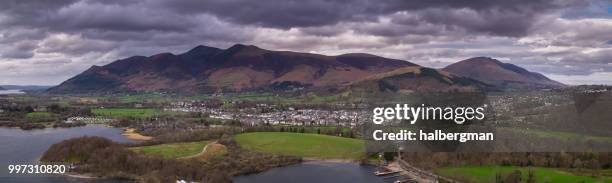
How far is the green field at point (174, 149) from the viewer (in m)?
54.6

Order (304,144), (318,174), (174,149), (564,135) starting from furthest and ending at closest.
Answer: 1. (304,144)
2. (174,149)
3. (318,174)
4. (564,135)

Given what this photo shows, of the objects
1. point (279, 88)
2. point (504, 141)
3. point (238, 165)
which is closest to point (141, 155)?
point (238, 165)

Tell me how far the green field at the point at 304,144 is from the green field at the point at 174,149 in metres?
6.02

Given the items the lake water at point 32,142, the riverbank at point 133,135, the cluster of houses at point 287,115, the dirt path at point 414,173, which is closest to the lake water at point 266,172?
the lake water at point 32,142

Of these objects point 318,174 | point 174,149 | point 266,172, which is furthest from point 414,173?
point 174,149

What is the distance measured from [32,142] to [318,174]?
38.7 meters

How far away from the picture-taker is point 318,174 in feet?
164

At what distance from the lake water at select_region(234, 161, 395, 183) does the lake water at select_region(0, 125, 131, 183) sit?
13356mm

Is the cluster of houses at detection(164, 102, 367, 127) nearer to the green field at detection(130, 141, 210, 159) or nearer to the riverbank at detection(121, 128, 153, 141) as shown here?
the riverbank at detection(121, 128, 153, 141)

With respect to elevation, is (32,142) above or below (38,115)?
below

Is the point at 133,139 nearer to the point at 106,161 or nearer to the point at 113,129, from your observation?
the point at 113,129

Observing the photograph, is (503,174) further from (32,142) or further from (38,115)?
(38,115)

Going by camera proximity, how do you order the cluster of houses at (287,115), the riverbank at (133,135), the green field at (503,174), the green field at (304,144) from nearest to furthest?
1. the green field at (503,174)
2. the green field at (304,144)
3. the riverbank at (133,135)
4. the cluster of houses at (287,115)

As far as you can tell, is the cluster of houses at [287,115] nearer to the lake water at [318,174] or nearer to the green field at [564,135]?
the lake water at [318,174]
